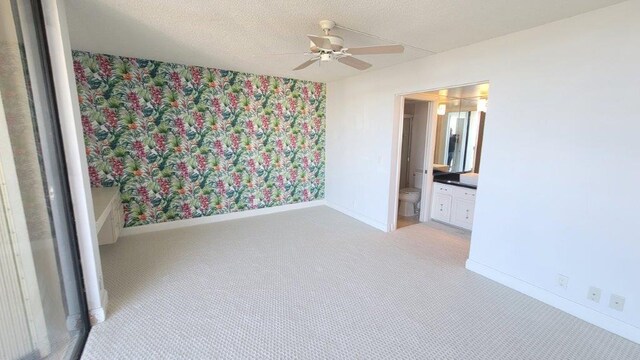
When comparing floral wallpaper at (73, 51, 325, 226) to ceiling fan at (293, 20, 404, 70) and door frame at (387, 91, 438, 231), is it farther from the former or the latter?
ceiling fan at (293, 20, 404, 70)

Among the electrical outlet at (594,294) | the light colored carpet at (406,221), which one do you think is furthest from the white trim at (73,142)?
the electrical outlet at (594,294)

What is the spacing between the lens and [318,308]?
7.87 feet

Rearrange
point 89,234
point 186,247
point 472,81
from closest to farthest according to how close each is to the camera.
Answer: point 89,234
point 472,81
point 186,247

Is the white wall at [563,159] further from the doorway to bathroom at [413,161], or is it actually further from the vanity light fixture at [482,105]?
the vanity light fixture at [482,105]

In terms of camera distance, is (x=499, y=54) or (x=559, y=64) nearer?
(x=559, y=64)

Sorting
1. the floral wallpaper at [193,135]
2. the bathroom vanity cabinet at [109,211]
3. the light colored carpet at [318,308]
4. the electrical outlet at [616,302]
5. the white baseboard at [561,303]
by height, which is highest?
the floral wallpaper at [193,135]

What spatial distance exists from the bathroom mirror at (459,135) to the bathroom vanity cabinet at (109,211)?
5.01 metres

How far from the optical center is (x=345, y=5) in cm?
207

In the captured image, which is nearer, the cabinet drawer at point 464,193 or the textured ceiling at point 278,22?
the textured ceiling at point 278,22

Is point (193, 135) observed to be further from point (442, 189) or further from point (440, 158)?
point (440, 158)

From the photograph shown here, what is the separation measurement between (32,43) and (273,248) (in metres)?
2.81

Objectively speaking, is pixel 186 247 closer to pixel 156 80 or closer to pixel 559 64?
pixel 156 80

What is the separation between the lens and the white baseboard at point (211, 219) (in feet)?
13.1

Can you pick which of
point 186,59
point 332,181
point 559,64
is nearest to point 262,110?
point 186,59
